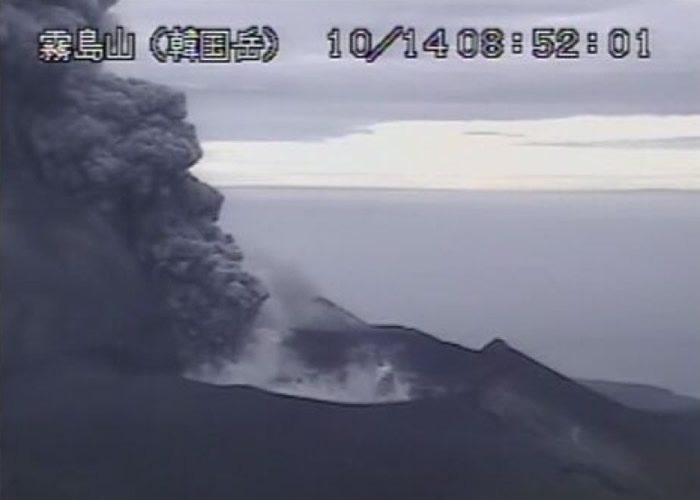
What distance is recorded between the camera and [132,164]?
3.21 m

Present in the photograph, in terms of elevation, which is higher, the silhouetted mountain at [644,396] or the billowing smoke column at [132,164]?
the billowing smoke column at [132,164]

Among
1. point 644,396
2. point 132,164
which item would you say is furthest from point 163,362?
point 644,396

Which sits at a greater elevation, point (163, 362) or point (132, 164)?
point (132, 164)

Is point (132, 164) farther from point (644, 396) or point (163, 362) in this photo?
point (644, 396)

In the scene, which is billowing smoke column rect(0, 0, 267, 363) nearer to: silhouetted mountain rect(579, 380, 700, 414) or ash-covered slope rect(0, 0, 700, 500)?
ash-covered slope rect(0, 0, 700, 500)

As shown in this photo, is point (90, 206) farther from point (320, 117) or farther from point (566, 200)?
point (566, 200)

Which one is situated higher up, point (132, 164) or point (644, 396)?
point (132, 164)

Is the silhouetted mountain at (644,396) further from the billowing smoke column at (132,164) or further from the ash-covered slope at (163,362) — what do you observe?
the billowing smoke column at (132,164)

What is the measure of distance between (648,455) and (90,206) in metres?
1.29

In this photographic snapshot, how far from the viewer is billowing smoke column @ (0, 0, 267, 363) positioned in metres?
3.17

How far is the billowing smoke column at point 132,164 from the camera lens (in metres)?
3.17

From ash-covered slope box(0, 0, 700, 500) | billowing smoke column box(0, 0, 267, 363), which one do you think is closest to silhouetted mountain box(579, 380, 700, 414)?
ash-covered slope box(0, 0, 700, 500)

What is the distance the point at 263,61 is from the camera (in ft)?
10.4

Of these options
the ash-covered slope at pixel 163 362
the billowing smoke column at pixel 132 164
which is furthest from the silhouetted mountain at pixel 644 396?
the billowing smoke column at pixel 132 164
